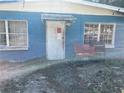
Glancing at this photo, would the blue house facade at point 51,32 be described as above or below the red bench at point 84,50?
above

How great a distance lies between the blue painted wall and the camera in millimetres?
10711

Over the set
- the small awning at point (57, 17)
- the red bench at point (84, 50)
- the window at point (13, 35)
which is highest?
the small awning at point (57, 17)

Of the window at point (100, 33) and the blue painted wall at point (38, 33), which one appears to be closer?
A: the blue painted wall at point (38, 33)

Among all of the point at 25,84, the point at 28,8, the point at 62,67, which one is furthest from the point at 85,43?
the point at 25,84

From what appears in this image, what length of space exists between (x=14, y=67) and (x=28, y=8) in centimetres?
332

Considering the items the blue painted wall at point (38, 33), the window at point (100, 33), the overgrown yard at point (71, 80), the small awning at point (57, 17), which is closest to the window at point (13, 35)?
the blue painted wall at point (38, 33)

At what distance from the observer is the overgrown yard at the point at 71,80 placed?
7.02 m

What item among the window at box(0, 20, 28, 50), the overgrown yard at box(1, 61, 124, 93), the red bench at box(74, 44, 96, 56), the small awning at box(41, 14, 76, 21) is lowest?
the overgrown yard at box(1, 61, 124, 93)

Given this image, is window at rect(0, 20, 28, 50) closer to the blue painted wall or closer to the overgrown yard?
the blue painted wall

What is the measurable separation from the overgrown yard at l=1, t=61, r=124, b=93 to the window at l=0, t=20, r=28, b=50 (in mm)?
2535

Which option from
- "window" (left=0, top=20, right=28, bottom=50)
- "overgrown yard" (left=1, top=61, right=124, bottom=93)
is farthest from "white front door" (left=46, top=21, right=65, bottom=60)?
"overgrown yard" (left=1, top=61, right=124, bottom=93)

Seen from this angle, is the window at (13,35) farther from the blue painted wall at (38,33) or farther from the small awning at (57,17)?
the small awning at (57,17)

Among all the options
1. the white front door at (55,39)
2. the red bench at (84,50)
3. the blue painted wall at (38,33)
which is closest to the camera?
the blue painted wall at (38,33)

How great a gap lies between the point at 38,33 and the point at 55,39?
1.05m
